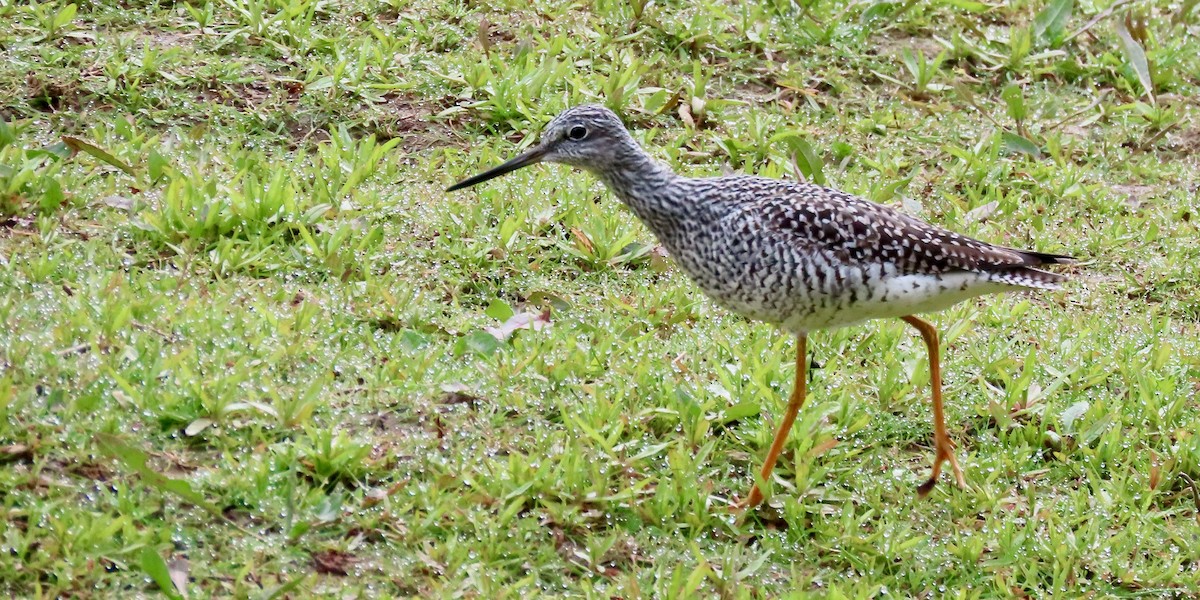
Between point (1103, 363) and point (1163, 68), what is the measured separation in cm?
328

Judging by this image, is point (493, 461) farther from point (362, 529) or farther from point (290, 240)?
point (290, 240)

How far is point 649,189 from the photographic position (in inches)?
224

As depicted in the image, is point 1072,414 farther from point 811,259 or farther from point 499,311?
point 499,311

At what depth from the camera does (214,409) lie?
5.25 metres

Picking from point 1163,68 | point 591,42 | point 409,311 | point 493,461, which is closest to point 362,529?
point 493,461

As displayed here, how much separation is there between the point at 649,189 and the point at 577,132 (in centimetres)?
39

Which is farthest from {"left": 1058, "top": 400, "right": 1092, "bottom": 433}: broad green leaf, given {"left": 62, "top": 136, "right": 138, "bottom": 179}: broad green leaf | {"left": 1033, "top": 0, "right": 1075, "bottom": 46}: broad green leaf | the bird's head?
{"left": 62, "top": 136, "right": 138, "bottom": 179}: broad green leaf

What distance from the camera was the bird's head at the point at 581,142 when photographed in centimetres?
575

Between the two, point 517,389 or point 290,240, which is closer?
point 517,389

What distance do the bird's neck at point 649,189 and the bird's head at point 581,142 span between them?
46mm

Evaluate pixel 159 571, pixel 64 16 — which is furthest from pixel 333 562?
pixel 64 16

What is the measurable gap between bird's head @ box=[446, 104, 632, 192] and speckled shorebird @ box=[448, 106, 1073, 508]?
3 centimetres

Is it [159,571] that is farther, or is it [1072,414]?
[1072,414]

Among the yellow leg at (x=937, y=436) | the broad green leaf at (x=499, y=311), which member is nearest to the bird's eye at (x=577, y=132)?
the broad green leaf at (x=499, y=311)
